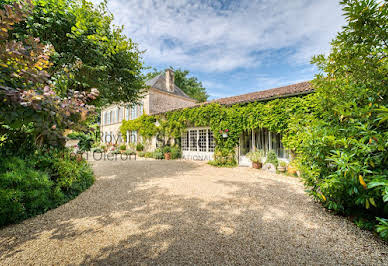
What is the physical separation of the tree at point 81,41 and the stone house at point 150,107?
763cm

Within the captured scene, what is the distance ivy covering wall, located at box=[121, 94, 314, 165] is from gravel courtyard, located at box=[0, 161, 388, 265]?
295 centimetres

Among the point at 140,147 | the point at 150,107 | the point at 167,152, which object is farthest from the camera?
the point at 150,107

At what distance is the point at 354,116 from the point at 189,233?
10.8 feet

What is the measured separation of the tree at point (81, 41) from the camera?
405 centimetres

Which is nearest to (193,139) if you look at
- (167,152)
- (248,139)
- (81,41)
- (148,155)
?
(167,152)

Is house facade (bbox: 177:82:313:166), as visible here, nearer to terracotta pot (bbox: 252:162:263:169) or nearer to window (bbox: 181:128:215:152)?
window (bbox: 181:128:215:152)

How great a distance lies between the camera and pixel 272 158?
7570 millimetres

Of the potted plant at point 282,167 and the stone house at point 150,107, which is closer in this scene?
the potted plant at point 282,167

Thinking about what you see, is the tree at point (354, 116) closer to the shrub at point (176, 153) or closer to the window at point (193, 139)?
the window at point (193, 139)

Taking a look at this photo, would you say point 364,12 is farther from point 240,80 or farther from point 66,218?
point 240,80

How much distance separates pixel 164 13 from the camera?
6.38 meters

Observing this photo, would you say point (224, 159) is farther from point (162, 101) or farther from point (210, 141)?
point (162, 101)

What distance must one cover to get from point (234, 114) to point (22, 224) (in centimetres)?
812

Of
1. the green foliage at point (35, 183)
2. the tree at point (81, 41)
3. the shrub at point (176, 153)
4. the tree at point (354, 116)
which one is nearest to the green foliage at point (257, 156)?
the tree at point (354, 116)
